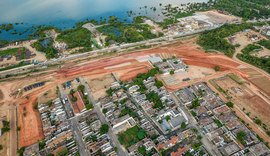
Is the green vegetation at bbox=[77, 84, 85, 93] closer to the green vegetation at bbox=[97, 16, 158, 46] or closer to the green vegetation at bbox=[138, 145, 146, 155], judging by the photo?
the green vegetation at bbox=[138, 145, 146, 155]

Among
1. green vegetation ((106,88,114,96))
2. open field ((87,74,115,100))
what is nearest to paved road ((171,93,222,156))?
green vegetation ((106,88,114,96))

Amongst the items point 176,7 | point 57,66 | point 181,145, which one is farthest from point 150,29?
point 181,145

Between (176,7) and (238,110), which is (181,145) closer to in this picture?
(238,110)

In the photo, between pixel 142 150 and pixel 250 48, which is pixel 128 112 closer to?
pixel 142 150

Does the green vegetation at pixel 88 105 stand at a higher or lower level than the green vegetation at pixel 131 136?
higher

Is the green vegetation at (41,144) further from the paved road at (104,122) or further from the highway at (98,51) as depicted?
the highway at (98,51)

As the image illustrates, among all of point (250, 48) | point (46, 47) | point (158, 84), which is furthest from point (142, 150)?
point (46, 47)

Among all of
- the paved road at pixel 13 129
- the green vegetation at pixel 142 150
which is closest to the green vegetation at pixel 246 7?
the green vegetation at pixel 142 150
